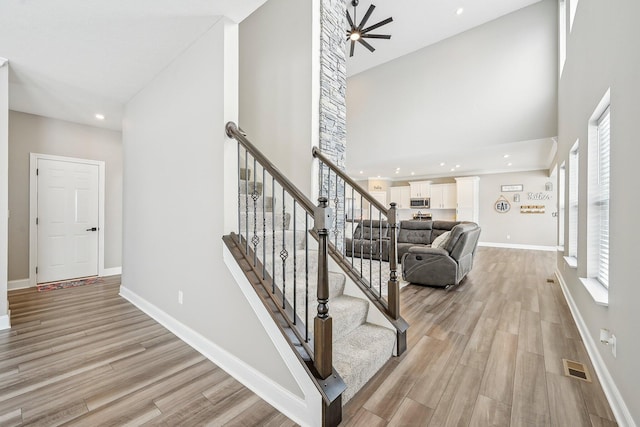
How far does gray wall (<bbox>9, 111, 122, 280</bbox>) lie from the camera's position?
4.08 meters

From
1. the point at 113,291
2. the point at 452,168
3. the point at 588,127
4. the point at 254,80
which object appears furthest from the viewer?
the point at 452,168

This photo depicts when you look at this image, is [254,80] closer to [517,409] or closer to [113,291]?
[113,291]

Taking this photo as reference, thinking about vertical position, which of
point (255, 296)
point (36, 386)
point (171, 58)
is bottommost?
point (36, 386)

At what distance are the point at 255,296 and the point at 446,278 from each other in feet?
11.2

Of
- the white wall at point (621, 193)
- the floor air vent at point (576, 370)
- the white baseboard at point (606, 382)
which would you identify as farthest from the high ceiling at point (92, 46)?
the floor air vent at point (576, 370)

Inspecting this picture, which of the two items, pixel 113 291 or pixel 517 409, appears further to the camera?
pixel 113 291

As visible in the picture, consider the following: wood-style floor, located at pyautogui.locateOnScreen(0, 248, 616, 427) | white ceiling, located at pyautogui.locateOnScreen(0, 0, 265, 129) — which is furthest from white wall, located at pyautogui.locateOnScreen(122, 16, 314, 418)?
wood-style floor, located at pyautogui.locateOnScreen(0, 248, 616, 427)

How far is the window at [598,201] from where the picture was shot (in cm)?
225

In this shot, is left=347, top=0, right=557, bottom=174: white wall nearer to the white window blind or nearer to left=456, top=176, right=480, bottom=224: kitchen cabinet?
left=456, top=176, right=480, bottom=224: kitchen cabinet

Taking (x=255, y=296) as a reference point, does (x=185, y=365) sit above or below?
below

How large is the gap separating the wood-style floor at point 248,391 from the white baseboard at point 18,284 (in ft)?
A: 3.85

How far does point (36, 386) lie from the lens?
6.17 feet

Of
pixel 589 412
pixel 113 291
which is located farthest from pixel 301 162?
pixel 113 291

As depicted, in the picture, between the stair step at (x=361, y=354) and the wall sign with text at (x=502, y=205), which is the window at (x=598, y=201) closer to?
the stair step at (x=361, y=354)
